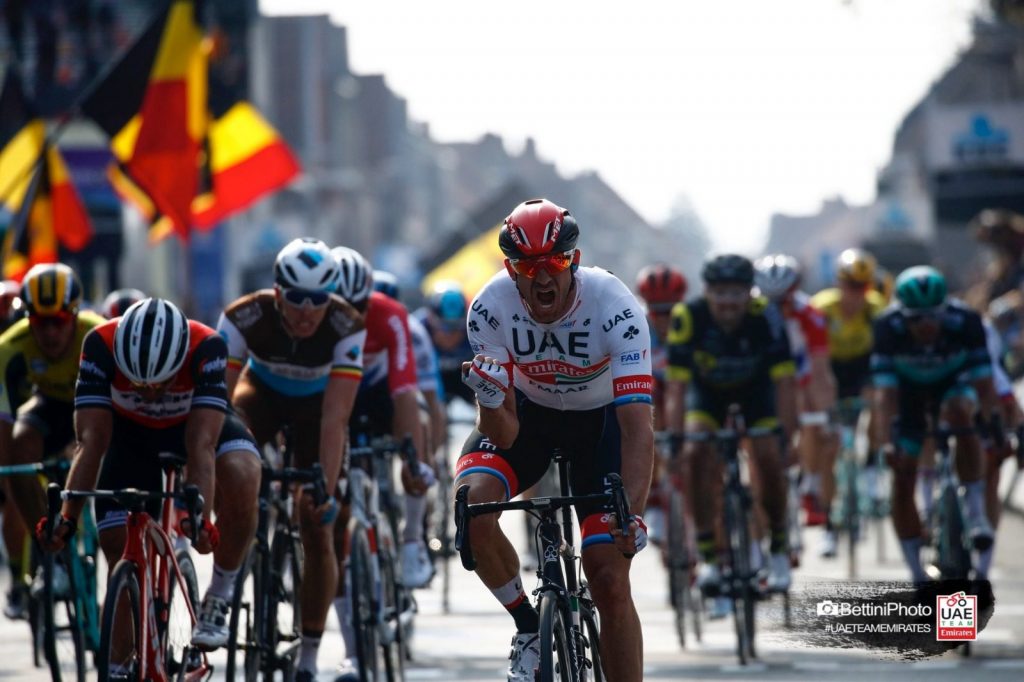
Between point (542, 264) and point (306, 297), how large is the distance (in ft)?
7.22

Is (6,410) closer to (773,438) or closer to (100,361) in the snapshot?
(100,361)

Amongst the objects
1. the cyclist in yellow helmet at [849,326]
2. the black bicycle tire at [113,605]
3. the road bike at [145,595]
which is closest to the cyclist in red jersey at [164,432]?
the road bike at [145,595]

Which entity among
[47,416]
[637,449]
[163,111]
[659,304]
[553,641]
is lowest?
[553,641]

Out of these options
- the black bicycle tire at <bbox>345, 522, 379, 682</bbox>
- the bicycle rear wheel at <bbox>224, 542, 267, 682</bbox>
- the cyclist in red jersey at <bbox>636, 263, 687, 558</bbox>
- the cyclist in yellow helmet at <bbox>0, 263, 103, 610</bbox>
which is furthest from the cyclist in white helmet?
the cyclist in red jersey at <bbox>636, 263, 687, 558</bbox>

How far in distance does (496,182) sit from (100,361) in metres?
126

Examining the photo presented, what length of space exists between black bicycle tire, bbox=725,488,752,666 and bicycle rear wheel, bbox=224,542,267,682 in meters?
3.24

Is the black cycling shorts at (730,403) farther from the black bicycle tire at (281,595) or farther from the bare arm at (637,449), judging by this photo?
the bare arm at (637,449)

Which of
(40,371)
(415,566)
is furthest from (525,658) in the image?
(415,566)

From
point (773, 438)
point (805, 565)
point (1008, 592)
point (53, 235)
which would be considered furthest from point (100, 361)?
point (53, 235)

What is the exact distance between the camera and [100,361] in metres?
7.80

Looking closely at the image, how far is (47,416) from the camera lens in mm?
10211

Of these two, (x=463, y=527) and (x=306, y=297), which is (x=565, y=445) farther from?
(x=306, y=297)

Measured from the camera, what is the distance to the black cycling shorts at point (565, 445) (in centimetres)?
711

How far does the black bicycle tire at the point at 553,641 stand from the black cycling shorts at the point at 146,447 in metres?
2.24
